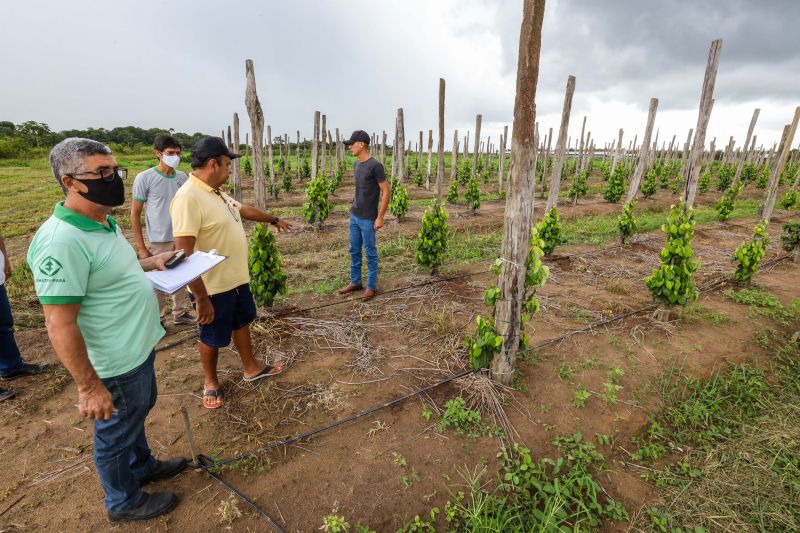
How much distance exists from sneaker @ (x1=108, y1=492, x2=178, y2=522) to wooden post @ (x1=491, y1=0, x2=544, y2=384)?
2630mm

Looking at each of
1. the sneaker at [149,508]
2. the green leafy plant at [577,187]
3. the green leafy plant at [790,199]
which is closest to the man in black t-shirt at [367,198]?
the sneaker at [149,508]

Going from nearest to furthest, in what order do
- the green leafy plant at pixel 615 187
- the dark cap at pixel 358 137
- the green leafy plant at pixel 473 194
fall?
the dark cap at pixel 358 137
the green leafy plant at pixel 473 194
the green leafy plant at pixel 615 187

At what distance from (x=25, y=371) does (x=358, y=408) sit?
11.1ft

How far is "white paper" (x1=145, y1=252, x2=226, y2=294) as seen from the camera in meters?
2.16

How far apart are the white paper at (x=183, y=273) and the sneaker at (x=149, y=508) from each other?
129 cm

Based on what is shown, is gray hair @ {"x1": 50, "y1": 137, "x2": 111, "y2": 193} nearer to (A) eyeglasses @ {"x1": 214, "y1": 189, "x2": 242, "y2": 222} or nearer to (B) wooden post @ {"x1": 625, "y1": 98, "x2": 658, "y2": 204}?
(A) eyeglasses @ {"x1": 214, "y1": 189, "x2": 242, "y2": 222}

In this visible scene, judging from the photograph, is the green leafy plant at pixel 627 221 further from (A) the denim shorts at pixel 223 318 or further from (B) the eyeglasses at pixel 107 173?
(B) the eyeglasses at pixel 107 173

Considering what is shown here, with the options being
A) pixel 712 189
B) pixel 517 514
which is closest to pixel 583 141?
pixel 712 189

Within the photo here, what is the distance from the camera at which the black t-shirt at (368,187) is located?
4.90m

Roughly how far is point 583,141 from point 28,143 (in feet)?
161

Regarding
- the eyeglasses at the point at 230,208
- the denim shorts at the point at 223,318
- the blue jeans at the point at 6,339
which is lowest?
the blue jeans at the point at 6,339

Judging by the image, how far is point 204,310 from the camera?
2789mm

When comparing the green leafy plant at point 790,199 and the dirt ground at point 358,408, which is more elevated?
the green leafy plant at point 790,199

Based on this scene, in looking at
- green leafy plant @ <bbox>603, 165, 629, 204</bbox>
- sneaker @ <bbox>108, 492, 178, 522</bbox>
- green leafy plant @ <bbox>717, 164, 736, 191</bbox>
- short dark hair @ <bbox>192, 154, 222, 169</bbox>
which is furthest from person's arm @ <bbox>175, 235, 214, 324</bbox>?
green leafy plant @ <bbox>717, 164, 736, 191</bbox>
